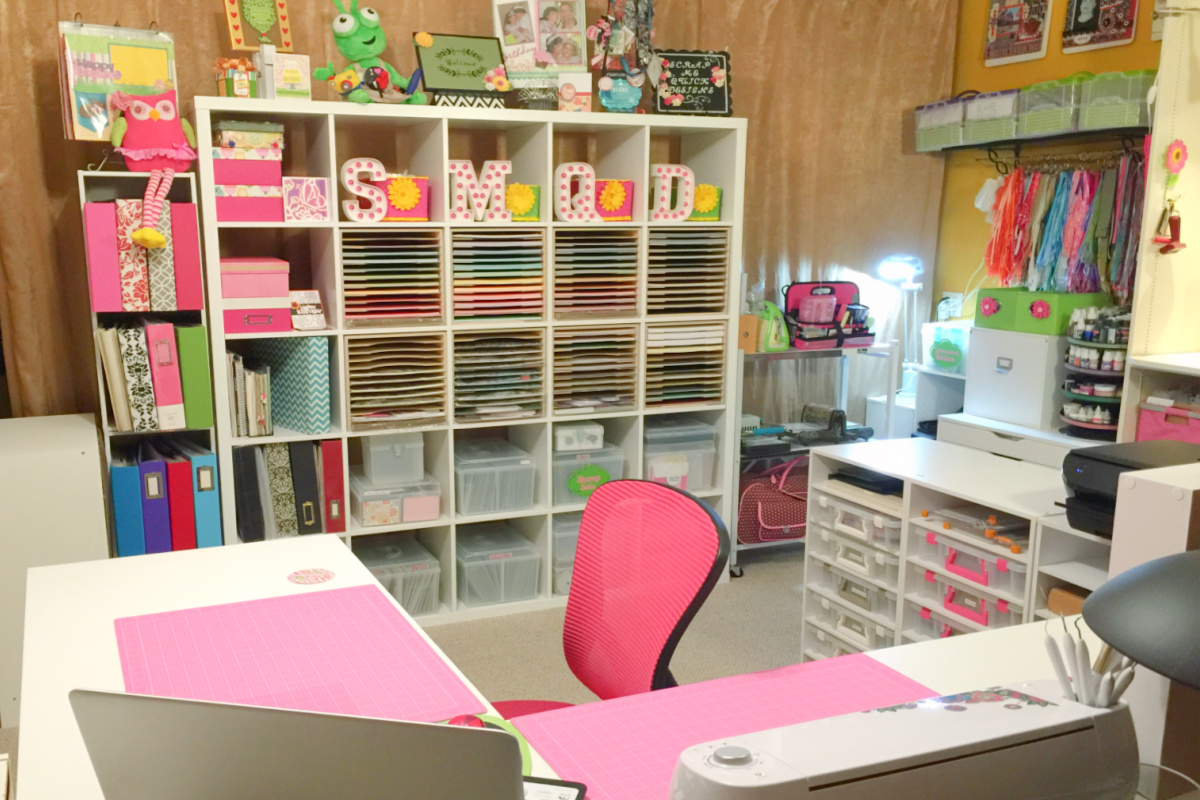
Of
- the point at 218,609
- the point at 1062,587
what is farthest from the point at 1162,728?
the point at 218,609

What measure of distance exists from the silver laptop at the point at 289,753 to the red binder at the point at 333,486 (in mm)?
2403

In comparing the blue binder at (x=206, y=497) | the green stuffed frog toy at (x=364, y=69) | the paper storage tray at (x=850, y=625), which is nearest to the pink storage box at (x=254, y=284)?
the blue binder at (x=206, y=497)

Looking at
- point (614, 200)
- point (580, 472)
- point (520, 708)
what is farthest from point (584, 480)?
point (520, 708)

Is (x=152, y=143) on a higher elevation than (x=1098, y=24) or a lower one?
lower

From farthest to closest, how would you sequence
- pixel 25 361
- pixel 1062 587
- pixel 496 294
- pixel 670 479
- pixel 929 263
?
pixel 929 263 → pixel 670 479 → pixel 496 294 → pixel 25 361 → pixel 1062 587

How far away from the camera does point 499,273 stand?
3.46 meters

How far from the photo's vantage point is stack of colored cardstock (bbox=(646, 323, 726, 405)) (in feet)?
12.3

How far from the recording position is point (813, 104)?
4320 millimetres

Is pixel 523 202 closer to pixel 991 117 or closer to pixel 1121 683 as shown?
pixel 991 117

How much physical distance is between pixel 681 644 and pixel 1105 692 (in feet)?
7.85

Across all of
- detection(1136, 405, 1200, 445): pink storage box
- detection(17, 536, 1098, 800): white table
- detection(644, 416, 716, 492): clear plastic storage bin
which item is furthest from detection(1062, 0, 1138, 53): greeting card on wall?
detection(17, 536, 1098, 800): white table

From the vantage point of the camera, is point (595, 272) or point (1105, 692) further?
point (595, 272)

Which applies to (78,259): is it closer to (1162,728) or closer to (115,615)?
(115,615)

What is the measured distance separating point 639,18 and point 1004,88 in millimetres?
1747
